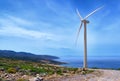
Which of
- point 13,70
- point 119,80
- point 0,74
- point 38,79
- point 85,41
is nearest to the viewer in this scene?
point 38,79

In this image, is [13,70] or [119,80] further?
[13,70]

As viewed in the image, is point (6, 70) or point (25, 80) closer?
point (25, 80)

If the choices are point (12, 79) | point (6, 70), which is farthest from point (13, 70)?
point (12, 79)

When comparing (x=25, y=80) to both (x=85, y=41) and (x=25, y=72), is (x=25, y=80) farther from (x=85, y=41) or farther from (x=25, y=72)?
(x=85, y=41)

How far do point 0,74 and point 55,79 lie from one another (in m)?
5.53

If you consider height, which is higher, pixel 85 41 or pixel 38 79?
pixel 85 41

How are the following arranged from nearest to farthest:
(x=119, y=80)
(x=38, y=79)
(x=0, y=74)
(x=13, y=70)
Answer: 1. (x=38, y=79)
2. (x=119, y=80)
3. (x=0, y=74)
4. (x=13, y=70)

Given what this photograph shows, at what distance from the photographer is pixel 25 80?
70.7 ft

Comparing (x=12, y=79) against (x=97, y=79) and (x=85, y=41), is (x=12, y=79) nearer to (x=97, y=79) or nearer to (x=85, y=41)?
(x=97, y=79)

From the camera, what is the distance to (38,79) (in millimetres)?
21125

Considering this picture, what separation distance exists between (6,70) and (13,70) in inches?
38.4

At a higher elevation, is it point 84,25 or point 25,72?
point 84,25

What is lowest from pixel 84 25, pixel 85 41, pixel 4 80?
pixel 4 80

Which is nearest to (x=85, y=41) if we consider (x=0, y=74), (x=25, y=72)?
(x=25, y=72)
